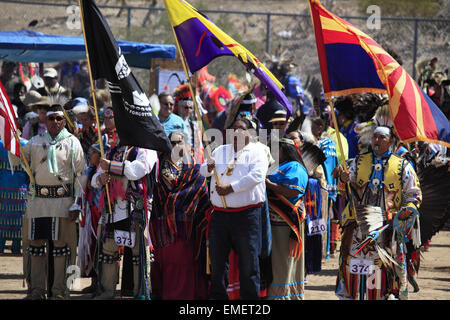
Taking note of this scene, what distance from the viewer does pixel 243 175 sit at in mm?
6371

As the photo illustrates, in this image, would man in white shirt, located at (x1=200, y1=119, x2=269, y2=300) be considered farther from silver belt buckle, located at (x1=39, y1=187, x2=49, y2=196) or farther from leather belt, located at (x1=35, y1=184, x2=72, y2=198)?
silver belt buckle, located at (x1=39, y1=187, x2=49, y2=196)

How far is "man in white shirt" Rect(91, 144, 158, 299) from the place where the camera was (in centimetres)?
729

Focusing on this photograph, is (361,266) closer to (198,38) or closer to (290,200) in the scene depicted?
(290,200)

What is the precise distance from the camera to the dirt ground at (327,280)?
817 centimetres

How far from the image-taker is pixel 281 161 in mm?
6902

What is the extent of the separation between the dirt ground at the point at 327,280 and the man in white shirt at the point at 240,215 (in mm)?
1989

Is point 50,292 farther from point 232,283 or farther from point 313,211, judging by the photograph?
point 313,211

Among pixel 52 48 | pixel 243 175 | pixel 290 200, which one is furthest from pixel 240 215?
pixel 52 48

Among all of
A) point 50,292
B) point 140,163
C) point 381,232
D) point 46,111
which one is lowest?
point 50,292

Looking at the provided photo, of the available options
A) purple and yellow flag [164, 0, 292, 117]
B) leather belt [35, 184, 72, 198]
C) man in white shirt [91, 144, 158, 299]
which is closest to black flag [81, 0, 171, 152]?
man in white shirt [91, 144, 158, 299]
